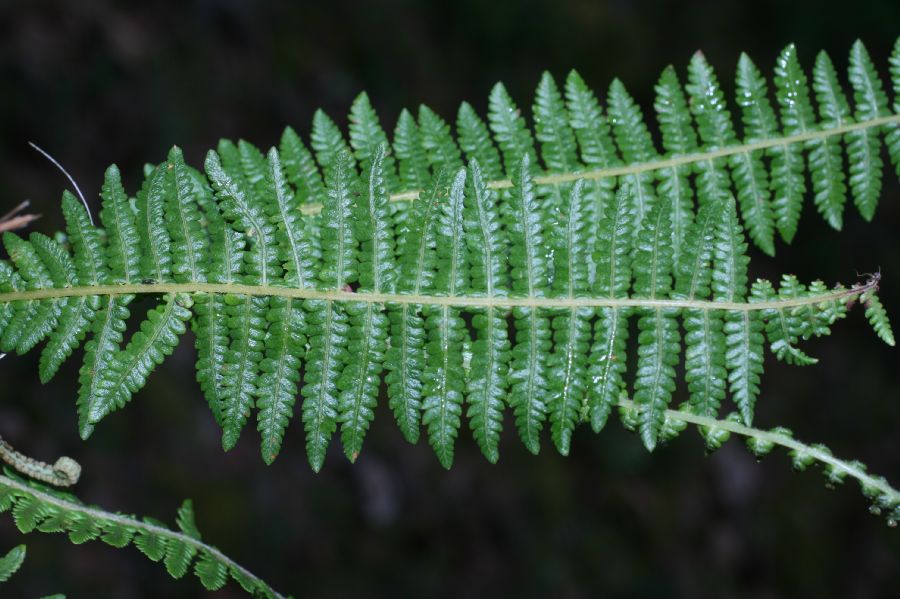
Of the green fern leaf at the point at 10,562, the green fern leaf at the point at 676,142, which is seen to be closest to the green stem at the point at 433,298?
the green fern leaf at the point at 676,142

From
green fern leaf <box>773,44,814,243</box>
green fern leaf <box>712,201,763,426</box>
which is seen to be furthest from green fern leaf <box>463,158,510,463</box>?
green fern leaf <box>773,44,814,243</box>

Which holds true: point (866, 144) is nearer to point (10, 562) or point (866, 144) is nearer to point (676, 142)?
point (676, 142)

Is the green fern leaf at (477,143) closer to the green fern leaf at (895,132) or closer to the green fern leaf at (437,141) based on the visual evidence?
the green fern leaf at (437,141)

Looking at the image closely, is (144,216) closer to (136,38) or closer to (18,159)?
(18,159)

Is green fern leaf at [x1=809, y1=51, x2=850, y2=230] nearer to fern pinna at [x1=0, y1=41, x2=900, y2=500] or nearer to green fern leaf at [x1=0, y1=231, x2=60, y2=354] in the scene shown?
fern pinna at [x1=0, y1=41, x2=900, y2=500]

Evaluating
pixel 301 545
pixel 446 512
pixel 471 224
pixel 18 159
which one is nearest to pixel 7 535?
pixel 301 545
